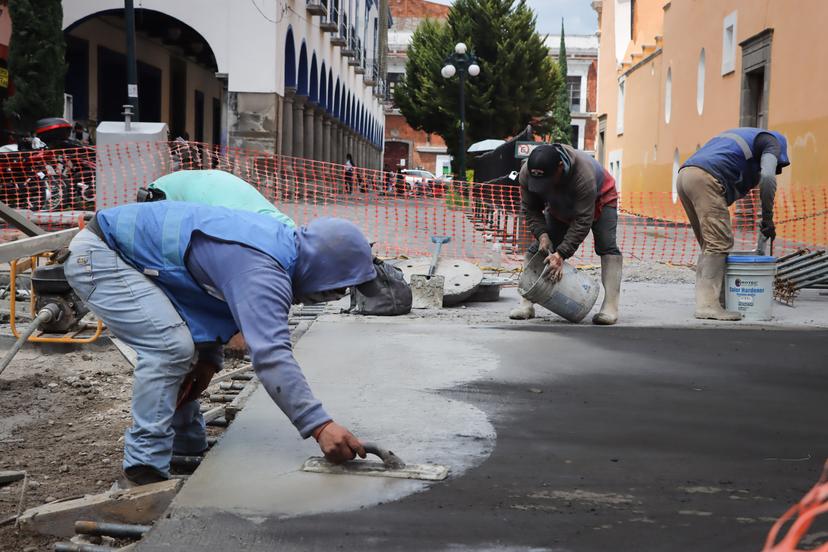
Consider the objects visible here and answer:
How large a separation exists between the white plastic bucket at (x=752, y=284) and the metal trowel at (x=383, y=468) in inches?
197

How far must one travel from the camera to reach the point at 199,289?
12.2ft

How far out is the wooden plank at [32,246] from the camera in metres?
5.53

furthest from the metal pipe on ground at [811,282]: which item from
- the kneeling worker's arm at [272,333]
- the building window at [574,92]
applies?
the building window at [574,92]

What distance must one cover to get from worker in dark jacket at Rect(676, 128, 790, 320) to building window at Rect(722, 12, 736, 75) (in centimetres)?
1584

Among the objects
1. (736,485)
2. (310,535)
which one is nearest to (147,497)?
(310,535)

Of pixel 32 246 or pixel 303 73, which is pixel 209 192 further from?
pixel 303 73

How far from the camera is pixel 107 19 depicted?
26.4 m

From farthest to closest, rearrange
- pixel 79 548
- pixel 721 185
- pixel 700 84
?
pixel 700 84
pixel 721 185
pixel 79 548

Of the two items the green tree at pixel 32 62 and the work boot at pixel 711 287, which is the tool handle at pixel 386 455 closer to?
the work boot at pixel 711 287

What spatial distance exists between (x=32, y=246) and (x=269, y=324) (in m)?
3.04

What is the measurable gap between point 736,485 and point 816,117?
Answer: 15070 millimetres

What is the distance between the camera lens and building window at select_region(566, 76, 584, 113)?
6950cm

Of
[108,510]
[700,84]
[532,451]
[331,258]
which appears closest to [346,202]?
[700,84]

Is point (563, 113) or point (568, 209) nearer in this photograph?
point (568, 209)
